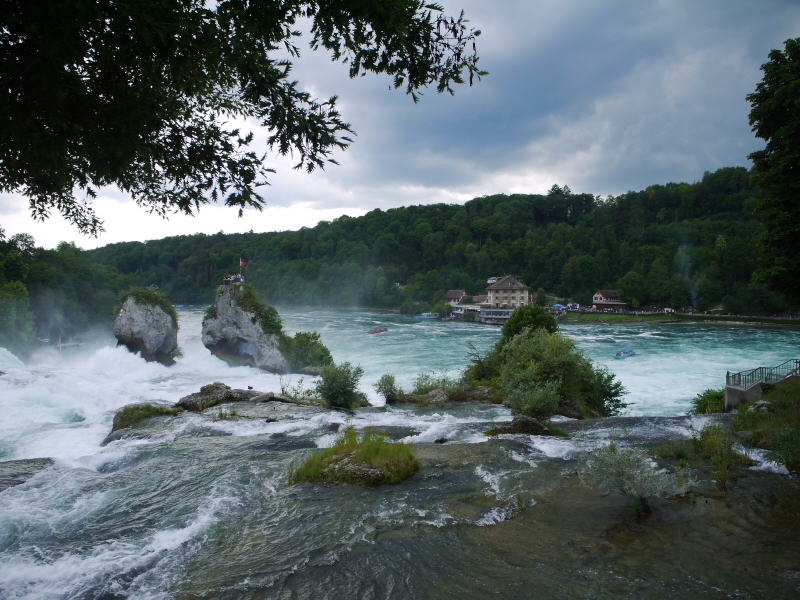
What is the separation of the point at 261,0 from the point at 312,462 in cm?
803

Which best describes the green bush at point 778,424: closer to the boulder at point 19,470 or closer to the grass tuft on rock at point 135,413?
the boulder at point 19,470

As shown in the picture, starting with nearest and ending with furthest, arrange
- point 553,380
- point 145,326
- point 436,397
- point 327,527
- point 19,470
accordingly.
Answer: point 327,527 < point 19,470 < point 553,380 < point 436,397 < point 145,326

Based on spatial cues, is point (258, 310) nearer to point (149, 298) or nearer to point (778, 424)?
point (149, 298)

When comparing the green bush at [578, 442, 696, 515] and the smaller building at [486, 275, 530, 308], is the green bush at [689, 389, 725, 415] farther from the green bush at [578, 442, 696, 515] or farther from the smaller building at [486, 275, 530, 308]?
the smaller building at [486, 275, 530, 308]

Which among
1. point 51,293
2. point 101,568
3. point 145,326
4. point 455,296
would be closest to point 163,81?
point 101,568

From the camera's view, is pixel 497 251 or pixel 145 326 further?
pixel 497 251

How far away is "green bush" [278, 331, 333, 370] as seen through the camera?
37344 millimetres

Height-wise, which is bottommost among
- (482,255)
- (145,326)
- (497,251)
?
(145,326)

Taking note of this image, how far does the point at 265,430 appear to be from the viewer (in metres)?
14.2

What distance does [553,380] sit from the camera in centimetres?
2052

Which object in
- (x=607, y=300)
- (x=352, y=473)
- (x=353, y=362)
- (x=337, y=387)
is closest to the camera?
(x=352, y=473)

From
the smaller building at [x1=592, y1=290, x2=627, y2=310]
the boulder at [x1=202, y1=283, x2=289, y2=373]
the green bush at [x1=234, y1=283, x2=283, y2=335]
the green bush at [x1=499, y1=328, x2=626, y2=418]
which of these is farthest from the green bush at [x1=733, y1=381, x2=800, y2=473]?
the smaller building at [x1=592, y1=290, x2=627, y2=310]

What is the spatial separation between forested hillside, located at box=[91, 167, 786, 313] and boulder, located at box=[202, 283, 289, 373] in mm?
73041

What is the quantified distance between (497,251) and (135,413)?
119m
